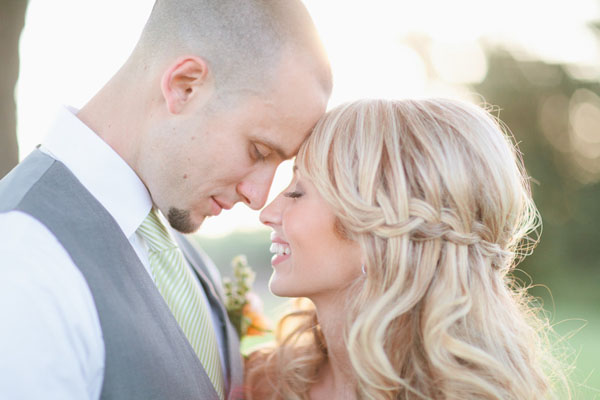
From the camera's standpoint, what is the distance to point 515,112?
16.1 meters

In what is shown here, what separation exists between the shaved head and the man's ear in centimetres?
5

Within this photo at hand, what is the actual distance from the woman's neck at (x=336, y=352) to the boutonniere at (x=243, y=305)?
0.61m

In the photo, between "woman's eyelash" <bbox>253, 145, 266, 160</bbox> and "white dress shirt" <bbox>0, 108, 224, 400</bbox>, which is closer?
"white dress shirt" <bbox>0, 108, 224, 400</bbox>

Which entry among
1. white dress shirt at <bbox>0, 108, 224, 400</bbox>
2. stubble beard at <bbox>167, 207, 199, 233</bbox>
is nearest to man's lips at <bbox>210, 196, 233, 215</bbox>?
stubble beard at <bbox>167, 207, 199, 233</bbox>

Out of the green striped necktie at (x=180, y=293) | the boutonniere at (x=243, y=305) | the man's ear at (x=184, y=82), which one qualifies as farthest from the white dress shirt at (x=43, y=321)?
the boutonniere at (x=243, y=305)

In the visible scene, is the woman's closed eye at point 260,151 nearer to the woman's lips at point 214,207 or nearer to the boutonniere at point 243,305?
the woman's lips at point 214,207

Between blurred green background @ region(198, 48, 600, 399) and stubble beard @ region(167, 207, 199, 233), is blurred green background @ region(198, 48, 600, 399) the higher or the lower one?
the lower one

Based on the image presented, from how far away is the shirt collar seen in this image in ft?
7.47

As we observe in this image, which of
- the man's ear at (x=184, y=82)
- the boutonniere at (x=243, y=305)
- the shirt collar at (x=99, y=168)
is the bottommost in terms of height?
the boutonniere at (x=243, y=305)

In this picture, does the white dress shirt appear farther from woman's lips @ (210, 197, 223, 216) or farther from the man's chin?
woman's lips @ (210, 197, 223, 216)

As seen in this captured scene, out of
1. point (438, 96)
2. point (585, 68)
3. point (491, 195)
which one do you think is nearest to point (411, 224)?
point (491, 195)

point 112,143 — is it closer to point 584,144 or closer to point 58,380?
point 58,380

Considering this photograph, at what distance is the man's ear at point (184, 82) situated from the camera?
2.44 meters

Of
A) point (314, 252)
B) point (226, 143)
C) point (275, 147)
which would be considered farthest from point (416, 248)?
point (226, 143)
